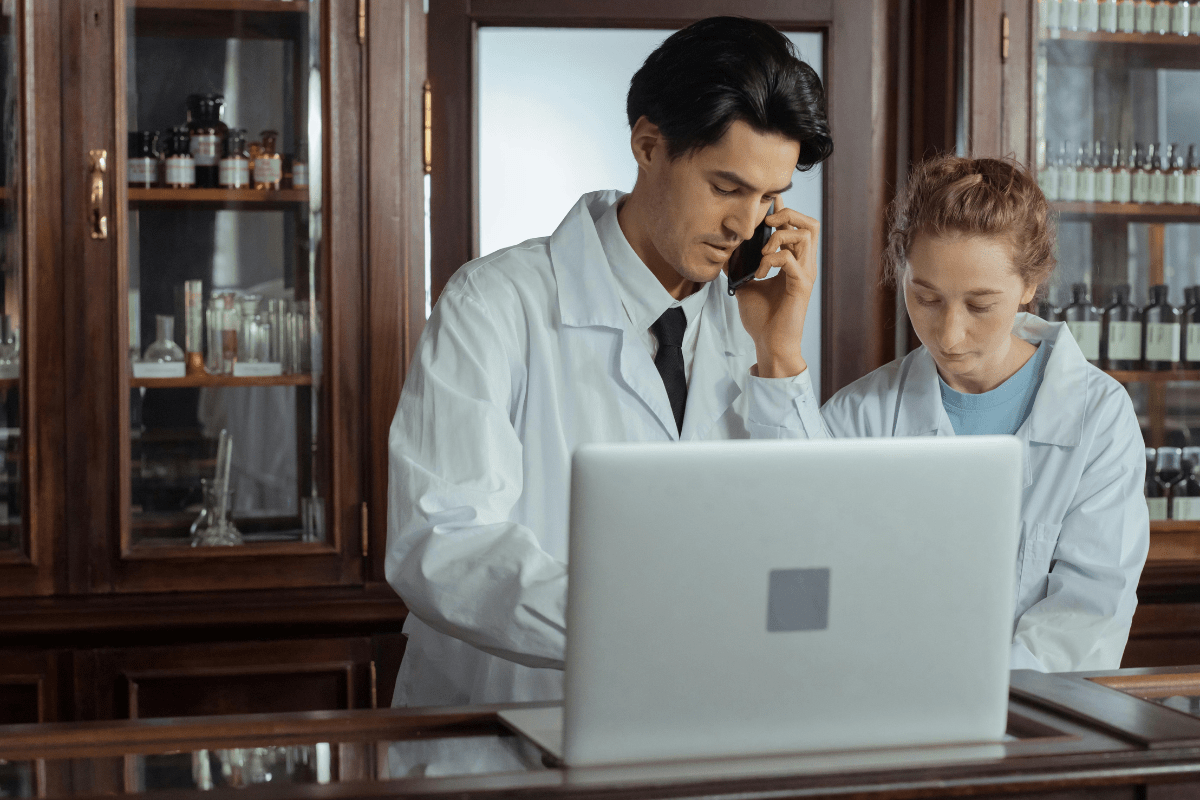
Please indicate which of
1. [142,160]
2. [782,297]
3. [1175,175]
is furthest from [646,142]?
[1175,175]

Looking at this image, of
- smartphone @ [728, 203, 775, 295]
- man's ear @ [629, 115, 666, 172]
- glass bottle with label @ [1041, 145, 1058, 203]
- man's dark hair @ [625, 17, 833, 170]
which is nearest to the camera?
man's dark hair @ [625, 17, 833, 170]

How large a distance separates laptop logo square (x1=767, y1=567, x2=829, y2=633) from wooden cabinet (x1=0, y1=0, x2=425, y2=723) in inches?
60.1

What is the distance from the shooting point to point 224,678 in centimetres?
220

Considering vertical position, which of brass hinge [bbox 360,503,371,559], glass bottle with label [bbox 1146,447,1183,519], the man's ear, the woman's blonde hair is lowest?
brass hinge [bbox 360,503,371,559]

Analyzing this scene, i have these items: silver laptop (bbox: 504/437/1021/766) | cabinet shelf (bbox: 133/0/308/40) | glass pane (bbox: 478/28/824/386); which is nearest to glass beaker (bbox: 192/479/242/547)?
glass pane (bbox: 478/28/824/386)

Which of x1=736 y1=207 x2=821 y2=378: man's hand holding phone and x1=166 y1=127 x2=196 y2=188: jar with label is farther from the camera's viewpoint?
x1=166 y1=127 x2=196 y2=188: jar with label

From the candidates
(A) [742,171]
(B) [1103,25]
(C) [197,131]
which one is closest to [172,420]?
(C) [197,131]

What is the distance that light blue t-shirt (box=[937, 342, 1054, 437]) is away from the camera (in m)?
1.77

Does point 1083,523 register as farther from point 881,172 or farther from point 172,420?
point 172,420

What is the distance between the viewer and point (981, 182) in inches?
68.7

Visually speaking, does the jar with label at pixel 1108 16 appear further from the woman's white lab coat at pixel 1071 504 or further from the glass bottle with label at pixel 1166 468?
the woman's white lab coat at pixel 1071 504

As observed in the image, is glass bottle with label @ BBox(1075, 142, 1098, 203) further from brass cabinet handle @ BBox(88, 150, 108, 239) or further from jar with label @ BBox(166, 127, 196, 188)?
brass cabinet handle @ BBox(88, 150, 108, 239)

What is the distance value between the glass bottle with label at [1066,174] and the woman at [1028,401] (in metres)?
0.86

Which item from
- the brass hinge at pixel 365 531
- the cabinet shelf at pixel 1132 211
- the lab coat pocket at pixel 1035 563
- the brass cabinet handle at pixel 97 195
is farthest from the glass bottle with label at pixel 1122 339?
the brass cabinet handle at pixel 97 195
